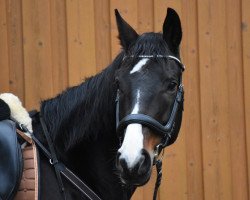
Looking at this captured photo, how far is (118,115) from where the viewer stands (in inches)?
72.1

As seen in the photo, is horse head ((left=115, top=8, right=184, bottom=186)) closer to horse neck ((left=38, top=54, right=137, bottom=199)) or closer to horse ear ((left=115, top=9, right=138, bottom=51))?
horse ear ((left=115, top=9, right=138, bottom=51))

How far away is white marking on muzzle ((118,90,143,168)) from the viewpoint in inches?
63.3

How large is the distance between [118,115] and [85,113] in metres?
0.18

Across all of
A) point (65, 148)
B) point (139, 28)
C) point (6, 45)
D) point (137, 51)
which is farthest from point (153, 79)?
point (6, 45)

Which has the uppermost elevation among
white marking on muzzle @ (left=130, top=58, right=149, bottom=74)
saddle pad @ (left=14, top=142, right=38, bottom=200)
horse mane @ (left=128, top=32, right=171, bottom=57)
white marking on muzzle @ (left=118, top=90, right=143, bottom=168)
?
horse mane @ (left=128, top=32, right=171, bottom=57)

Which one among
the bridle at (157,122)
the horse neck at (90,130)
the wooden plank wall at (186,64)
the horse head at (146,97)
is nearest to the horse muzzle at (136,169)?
the horse head at (146,97)

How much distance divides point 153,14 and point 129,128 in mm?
2032

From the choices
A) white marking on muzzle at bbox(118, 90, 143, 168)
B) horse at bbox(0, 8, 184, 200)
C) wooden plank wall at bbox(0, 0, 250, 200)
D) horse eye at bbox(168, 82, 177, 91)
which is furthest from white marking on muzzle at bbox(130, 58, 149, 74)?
wooden plank wall at bbox(0, 0, 250, 200)

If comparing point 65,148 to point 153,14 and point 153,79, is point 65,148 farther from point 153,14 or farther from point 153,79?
point 153,14

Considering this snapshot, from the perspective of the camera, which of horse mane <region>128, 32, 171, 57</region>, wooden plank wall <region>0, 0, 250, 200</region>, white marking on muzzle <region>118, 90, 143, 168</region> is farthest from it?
wooden plank wall <region>0, 0, 250, 200</region>

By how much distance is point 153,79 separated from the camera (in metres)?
1.78

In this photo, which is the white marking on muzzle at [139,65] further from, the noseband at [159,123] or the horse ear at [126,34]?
the horse ear at [126,34]

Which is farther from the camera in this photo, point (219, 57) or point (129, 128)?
point (219, 57)

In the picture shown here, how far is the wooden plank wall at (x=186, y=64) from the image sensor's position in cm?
355
